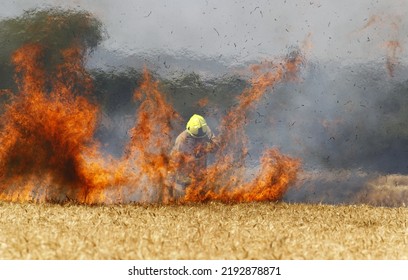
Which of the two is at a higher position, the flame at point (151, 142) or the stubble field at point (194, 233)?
the flame at point (151, 142)

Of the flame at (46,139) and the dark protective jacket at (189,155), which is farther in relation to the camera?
the flame at (46,139)

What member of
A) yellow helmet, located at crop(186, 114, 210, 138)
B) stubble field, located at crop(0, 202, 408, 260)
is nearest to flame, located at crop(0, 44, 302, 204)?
yellow helmet, located at crop(186, 114, 210, 138)

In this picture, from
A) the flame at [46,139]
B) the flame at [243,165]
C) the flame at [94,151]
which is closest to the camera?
the flame at [94,151]

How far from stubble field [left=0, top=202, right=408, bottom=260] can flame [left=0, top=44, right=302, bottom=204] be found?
2.27m

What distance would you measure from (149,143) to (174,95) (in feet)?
7.27

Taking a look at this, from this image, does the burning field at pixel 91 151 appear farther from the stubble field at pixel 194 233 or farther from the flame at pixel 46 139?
the stubble field at pixel 194 233

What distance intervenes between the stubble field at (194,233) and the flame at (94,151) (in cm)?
227

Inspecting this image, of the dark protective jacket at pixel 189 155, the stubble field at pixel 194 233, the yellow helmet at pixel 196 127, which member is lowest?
the stubble field at pixel 194 233

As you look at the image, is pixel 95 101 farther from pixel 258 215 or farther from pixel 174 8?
pixel 258 215

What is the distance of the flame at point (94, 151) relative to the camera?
1631 cm

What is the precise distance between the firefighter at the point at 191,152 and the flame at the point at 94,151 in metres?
0.11

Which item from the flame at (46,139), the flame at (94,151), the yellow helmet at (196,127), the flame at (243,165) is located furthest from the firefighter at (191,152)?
the flame at (46,139)

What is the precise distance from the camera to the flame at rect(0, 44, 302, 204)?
16312mm

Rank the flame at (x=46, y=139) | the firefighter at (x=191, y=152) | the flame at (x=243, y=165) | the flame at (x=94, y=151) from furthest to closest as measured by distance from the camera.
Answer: the flame at (x=243, y=165) → the flame at (x=46, y=139) → the flame at (x=94, y=151) → the firefighter at (x=191, y=152)
